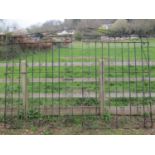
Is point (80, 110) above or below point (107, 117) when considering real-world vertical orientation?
above

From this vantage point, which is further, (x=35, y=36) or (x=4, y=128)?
(x=35, y=36)

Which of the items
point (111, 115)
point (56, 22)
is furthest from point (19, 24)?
point (111, 115)

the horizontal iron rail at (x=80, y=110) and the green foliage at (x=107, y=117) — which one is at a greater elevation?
the horizontal iron rail at (x=80, y=110)

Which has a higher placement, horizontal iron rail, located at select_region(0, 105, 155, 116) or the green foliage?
horizontal iron rail, located at select_region(0, 105, 155, 116)

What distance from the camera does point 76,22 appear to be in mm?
7422

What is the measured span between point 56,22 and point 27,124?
3.50m

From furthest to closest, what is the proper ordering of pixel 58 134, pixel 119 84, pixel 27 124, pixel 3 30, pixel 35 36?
pixel 3 30, pixel 119 84, pixel 35 36, pixel 27 124, pixel 58 134

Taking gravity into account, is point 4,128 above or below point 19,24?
below

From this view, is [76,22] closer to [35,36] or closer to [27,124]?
[35,36]

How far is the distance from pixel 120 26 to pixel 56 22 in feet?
6.00

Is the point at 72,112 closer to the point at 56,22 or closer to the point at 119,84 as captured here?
the point at 119,84

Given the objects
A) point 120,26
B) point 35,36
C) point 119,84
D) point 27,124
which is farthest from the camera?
Result: point 119,84

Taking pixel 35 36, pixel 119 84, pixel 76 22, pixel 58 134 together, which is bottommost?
pixel 58 134

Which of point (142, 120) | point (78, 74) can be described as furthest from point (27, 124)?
point (78, 74)
